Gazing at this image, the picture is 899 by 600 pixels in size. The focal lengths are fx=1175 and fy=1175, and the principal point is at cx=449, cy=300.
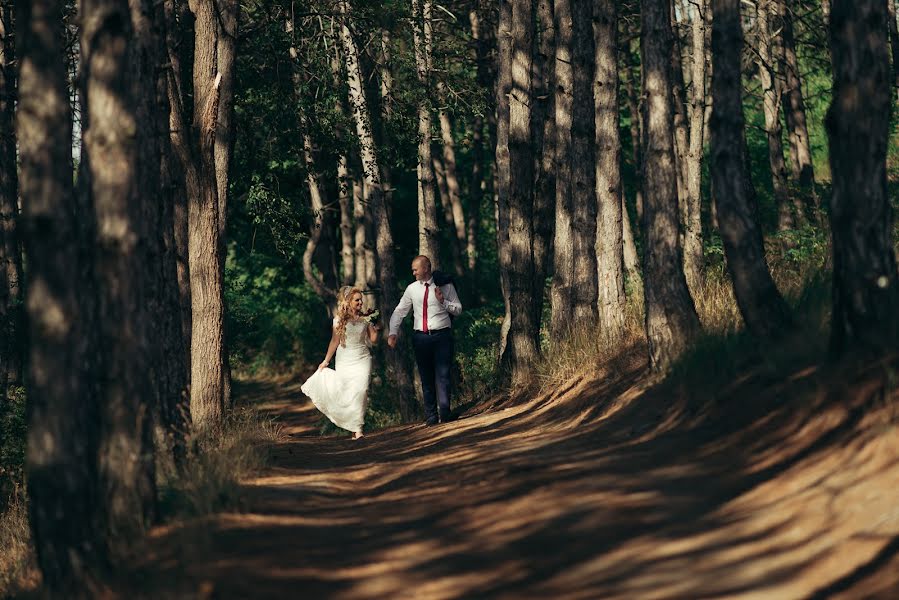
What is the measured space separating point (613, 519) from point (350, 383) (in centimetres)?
938

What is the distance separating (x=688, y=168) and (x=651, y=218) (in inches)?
464

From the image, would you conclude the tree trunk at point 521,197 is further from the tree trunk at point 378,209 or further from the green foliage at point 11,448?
the green foliage at point 11,448

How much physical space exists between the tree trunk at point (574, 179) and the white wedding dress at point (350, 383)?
116 inches

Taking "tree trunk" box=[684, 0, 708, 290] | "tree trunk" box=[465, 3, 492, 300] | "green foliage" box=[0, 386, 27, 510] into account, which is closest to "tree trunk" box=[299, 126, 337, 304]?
"tree trunk" box=[465, 3, 492, 300]

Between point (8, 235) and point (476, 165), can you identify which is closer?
point (8, 235)

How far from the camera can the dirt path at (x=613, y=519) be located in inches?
234

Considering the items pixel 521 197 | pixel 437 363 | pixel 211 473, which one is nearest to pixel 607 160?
pixel 521 197

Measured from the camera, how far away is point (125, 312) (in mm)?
7609

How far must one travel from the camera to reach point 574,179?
16.5 m

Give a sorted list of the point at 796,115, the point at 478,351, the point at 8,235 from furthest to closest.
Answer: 1. the point at 796,115
2. the point at 478,351
3. the point at 8,235

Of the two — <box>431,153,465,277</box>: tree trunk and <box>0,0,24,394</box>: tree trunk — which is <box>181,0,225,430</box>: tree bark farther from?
<box>431,153,465,277</box>: tree trunk

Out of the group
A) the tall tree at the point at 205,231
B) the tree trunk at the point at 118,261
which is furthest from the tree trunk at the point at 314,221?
the tree trunk at the point at 118,261

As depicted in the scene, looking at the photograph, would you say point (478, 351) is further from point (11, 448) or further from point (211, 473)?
point (211, 473)

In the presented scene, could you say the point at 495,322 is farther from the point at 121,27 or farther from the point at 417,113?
the point at 121,27
